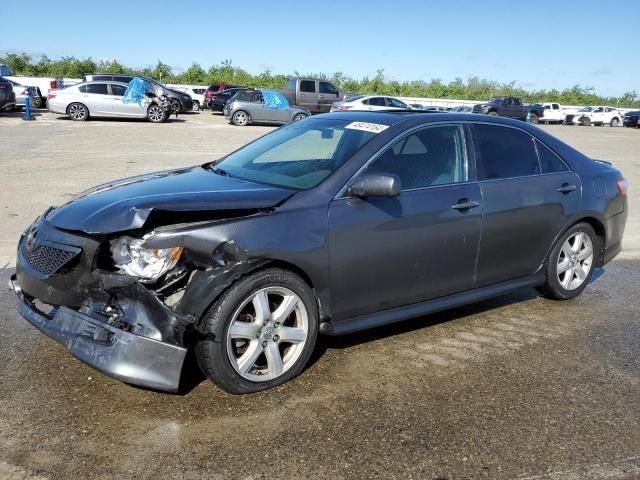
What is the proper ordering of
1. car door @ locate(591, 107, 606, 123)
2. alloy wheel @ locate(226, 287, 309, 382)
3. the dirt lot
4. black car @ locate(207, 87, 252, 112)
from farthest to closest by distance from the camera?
car door @ locate(591, 107, 606, 123) → black car @ locate(207, 87, 252, 112) → alloy wheel @ locate(226, 287, 309, 382) → the dirt lot

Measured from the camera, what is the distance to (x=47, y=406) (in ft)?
11.2

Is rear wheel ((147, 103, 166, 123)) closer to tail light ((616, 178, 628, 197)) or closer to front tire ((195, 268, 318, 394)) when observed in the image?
tail light ((616, 178, 628, 197))

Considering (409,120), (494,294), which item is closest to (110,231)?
(409,120)

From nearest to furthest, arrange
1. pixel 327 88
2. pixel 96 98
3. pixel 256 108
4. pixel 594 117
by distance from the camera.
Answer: pixel 96 98 < pixel 256 108 < pixel 327 88 < pixel 594 117

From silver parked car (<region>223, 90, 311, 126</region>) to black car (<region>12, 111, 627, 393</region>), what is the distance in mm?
21511

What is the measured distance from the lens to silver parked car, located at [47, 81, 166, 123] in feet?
77.5

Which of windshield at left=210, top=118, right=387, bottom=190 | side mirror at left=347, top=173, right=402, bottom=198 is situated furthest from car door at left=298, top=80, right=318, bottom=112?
side mirror at left=347, top=173, right=402, bottom=198

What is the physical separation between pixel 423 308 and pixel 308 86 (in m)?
27.4

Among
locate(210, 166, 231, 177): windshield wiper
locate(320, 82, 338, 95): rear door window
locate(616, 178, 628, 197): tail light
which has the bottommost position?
locate(616, 178, 628, 197): tail light

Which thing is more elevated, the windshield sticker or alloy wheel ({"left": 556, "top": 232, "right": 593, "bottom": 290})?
the windshield sticker

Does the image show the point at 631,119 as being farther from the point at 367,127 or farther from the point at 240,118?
the point at 367,127

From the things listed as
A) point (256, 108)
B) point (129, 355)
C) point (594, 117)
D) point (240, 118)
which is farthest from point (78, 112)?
point (594, 117)

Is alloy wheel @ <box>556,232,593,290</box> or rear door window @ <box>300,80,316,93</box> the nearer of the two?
alloy wheel @ <box>556,232,593,290</box>

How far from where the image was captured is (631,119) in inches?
1795
